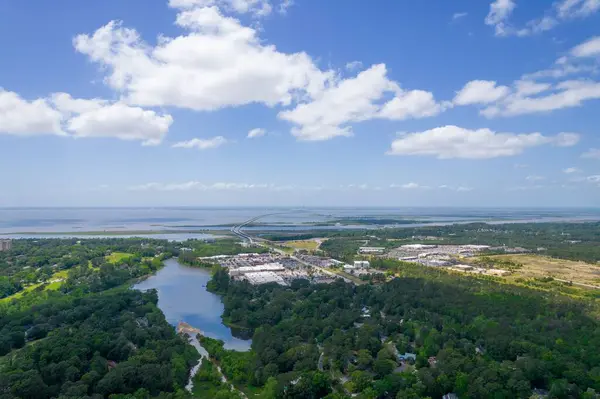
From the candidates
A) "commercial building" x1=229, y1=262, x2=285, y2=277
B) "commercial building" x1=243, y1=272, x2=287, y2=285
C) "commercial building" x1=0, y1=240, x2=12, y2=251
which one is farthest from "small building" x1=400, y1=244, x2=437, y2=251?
"commercial building" x1=0, y1=240, x2=12, y2=251

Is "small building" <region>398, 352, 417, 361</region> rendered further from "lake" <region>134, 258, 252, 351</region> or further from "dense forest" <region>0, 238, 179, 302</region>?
"dense forest" <region>0, 238, 179, 302</region>

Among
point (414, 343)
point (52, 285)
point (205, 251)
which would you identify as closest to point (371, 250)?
point (205, 251)

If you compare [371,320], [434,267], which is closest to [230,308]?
[371,320]

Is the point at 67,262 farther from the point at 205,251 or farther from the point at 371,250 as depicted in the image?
the point at 371,250

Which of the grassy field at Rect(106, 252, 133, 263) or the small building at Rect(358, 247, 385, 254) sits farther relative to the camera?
the small building at Rect(358, 247, 385, 254)

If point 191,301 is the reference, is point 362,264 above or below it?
above

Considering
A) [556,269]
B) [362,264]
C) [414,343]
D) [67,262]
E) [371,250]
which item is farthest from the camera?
[371,250]

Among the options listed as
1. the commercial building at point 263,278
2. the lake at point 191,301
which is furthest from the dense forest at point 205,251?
the commercial building at point 263,278
